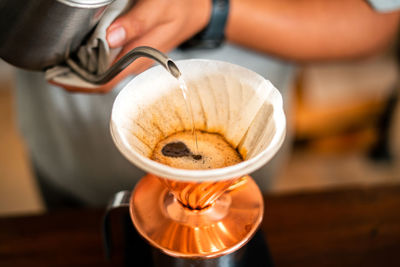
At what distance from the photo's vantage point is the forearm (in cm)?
92

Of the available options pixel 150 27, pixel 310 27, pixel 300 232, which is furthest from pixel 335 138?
pixel 150 27

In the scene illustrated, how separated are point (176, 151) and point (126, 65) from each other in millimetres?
135

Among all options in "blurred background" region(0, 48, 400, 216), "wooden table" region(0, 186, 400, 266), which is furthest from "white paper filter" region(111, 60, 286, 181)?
"blurred background" region(0, 48, 400, 216)

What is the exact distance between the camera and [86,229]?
82 centimetres

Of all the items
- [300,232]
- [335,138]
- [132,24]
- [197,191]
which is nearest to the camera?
[197,191]

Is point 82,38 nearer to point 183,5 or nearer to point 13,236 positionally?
point 183,5

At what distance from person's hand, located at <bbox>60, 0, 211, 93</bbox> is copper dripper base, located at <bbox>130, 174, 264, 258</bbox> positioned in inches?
8.6

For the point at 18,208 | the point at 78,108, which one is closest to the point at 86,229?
the point at 78,108

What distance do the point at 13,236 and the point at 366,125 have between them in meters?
1.77

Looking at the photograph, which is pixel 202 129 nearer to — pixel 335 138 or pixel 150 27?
pixel 150 27

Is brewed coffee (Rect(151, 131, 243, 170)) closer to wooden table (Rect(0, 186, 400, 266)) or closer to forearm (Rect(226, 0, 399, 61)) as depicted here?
wooden table (Rect(0, 186, 400, 266))

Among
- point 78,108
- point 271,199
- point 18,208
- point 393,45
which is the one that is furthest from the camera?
point 393,45

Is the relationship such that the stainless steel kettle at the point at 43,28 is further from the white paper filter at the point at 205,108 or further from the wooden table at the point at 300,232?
the wooden table at the point at 300,232

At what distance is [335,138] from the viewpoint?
2.10 meters
